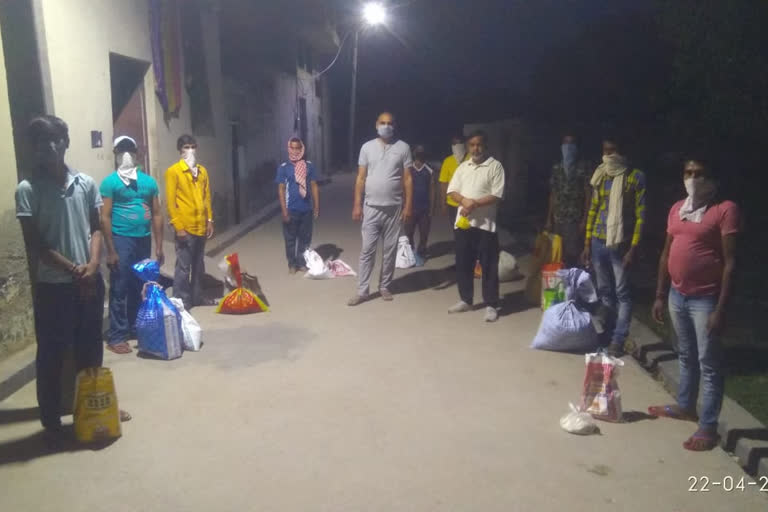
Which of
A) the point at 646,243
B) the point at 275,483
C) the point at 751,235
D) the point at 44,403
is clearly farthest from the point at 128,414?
the point at 751,235

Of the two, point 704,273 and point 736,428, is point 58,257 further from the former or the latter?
point 736,428

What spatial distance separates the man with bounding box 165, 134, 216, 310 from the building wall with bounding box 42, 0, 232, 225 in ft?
3.39

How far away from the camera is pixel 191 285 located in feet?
25.7

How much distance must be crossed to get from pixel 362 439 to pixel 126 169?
3.43 meters

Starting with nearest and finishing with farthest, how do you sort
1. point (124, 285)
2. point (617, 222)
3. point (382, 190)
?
point (617, 222) < point (124, 285) < point (382, 190)

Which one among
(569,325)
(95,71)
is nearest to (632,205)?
(569,325)

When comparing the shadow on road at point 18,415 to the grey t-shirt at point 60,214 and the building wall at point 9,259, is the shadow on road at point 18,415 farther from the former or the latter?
the grey t-shirt at point 60,214

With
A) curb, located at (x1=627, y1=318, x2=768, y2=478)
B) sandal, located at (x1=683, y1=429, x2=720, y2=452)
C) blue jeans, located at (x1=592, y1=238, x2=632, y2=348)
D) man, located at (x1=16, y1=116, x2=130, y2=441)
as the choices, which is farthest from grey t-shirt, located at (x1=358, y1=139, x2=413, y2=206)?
sandal, located at (x1=683, y1=429, x2=720, y2=452)

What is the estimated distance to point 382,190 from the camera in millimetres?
7852

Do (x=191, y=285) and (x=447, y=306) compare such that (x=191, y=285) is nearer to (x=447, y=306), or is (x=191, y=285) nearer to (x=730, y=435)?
(x=447, y=306)

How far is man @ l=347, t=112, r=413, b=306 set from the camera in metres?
7.86

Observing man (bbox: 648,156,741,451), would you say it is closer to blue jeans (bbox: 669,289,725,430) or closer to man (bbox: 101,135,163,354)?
blue jeans (bbox: 669,289,725,430)

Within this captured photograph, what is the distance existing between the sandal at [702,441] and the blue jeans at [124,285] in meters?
4.88

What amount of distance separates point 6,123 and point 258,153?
37.7ft
